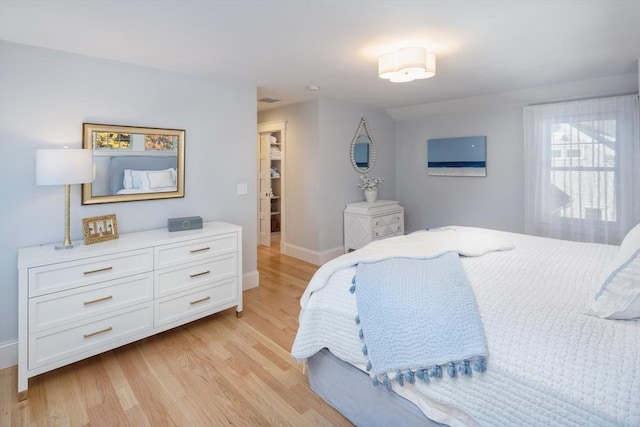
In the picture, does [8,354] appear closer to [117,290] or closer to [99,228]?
[117,290]

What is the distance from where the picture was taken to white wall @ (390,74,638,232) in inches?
160

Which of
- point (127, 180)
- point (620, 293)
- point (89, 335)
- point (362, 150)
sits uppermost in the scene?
point (362, 150)

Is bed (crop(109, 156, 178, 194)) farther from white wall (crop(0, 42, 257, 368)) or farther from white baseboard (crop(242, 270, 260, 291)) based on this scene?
white baseboard (crop(242, 270, 260, 291))

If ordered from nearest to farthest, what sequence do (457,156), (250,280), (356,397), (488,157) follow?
(356,397) → (250,280) → (488,157) → (457,156)

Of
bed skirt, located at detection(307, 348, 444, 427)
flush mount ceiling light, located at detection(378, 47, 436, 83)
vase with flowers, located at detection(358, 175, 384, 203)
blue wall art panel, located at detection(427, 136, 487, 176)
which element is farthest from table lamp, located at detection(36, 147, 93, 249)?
blue wall art panel, located at detection(427, 136, 487, 176)

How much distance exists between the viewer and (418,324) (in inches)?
56.4

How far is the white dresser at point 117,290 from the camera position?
2.01 meters

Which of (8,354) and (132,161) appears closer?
(8,354)

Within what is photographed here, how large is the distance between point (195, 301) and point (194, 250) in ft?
1.39

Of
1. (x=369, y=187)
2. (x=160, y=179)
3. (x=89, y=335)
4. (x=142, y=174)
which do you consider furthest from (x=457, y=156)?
(x=89, y=335)

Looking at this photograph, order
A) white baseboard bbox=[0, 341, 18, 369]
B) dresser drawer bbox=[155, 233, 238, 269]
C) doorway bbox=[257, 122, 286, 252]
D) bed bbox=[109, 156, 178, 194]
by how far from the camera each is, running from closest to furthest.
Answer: white baseboard bbox=[0, 341, 18, 369]
dresser drawer bbox=[155, 233, 238, 269]
bed bbox=[109, 156, 178, 194]
doorway bbox=[257, 122, 286, 252]

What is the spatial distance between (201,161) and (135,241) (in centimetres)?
107

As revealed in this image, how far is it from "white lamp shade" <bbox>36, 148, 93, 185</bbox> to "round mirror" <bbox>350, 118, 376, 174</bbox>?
11.1 feet

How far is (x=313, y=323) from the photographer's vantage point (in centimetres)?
182
